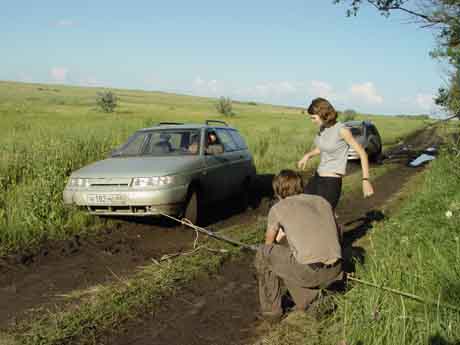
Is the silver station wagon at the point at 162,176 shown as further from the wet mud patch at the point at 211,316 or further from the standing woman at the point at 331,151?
the standing woman at the point at 331,151

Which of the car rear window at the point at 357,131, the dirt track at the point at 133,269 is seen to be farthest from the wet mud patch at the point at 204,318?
the car rear window at the point at 357,131

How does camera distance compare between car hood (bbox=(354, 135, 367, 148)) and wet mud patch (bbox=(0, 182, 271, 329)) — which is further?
car hood (bbox=(354, 135, 367, 148))

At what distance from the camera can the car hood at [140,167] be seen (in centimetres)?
717

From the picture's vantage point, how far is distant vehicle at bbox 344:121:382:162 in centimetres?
1858

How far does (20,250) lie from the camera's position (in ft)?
20.5

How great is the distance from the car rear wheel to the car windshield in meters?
0.87

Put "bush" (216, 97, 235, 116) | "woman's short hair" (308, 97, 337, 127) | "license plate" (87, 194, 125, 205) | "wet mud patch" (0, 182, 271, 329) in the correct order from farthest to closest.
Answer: "bush" (216, 97, 235, 116), "license plate" (87, 194, 125, 205), "woman's short hair" (308, 97, 337, 127), "wet mud patch" (0, 182, 271, 329)

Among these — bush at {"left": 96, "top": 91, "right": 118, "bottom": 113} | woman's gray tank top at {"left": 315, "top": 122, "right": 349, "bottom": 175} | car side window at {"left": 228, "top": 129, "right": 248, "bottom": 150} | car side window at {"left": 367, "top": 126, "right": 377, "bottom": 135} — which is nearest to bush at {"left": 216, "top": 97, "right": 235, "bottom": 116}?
bush at {"left": 96, "top": 91, "right": 118, "bottom": 113}

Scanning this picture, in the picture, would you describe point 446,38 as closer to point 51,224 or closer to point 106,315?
Answer: point 51,224

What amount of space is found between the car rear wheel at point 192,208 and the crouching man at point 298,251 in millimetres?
3478

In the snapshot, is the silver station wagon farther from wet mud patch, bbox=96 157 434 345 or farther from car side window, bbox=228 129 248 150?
wet mud patch, bbox=96 157 434 345

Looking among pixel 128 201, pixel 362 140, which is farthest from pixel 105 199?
pixel 362 140

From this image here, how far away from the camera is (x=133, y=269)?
220 inches

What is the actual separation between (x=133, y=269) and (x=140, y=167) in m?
2.19
